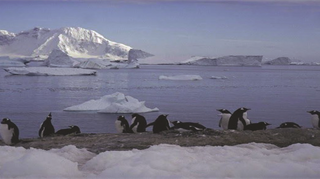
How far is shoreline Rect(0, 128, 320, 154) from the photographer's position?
210 inches

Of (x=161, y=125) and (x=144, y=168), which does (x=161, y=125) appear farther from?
(x=144, y=168)

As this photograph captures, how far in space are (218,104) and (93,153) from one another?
1438 centimetres

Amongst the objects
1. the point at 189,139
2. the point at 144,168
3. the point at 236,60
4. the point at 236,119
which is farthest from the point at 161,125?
the point at 236,60

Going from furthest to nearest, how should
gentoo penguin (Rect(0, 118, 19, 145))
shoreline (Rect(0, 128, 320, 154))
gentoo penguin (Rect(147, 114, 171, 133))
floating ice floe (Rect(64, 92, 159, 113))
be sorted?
floating ice floe (Rect(64, 92, 159, 113))
gentoo penguin (Rect(147, 114, 171, 133))
gentoo penguin (Rect(0, 118, 19, 145))
shoreline (Rect(0, 128, 320, 154))

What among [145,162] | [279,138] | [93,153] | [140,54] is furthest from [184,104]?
[140,54]

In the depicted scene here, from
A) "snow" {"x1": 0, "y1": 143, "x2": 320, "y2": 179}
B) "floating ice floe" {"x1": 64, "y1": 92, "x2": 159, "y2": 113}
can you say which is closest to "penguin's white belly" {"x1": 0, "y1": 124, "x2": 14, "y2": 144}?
"snow" {"x1": 0, "y1": 143, "x2": 320, "y2": 179}

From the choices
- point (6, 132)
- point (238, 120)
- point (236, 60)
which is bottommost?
point (6, 132)

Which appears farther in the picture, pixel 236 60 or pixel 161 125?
pixel 236 60

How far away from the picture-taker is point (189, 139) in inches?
216

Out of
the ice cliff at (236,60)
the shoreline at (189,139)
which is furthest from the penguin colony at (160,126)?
the ice cliff at (236,60)

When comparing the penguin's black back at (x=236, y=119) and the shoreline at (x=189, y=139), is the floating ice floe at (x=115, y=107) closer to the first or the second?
the penguin's black back at (x=236, y=119)

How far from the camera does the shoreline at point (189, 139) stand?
5.33 meters

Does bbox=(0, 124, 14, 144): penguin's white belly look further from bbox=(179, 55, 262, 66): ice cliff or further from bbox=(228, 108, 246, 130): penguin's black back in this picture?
bbox=(179, 55, 262, 66): ice cliff

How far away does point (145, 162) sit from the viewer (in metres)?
3.25
